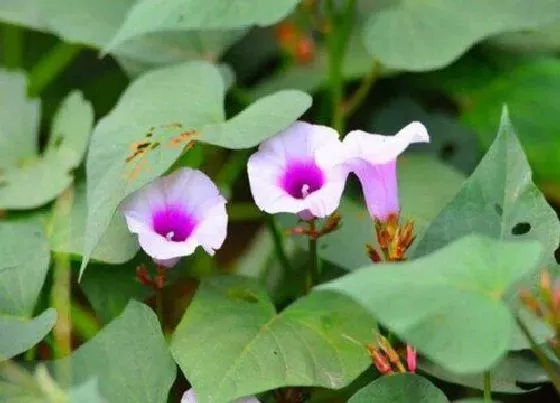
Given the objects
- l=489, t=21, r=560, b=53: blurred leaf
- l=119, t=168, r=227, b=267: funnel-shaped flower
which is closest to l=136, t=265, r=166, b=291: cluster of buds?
l=119, t=168, r=227, b=267: funnel-shaped flower

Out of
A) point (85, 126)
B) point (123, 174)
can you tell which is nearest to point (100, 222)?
point (123, 174)

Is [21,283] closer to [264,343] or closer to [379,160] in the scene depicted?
[264,343]

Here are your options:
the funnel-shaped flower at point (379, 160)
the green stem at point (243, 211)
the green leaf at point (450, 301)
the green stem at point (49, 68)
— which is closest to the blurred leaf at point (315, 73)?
the green stem at point (243, 211)

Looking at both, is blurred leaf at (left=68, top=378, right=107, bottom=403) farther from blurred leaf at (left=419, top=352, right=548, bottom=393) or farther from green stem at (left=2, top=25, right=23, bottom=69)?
green stem at (left=2, top=25, right=23, bottom=69)

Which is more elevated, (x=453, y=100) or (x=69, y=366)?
(x=69, y=366)

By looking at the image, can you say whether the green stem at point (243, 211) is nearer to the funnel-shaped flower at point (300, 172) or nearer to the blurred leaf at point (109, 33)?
the blurred leaf at point (109, 33)

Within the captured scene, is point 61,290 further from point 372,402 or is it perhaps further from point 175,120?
point 372,402
